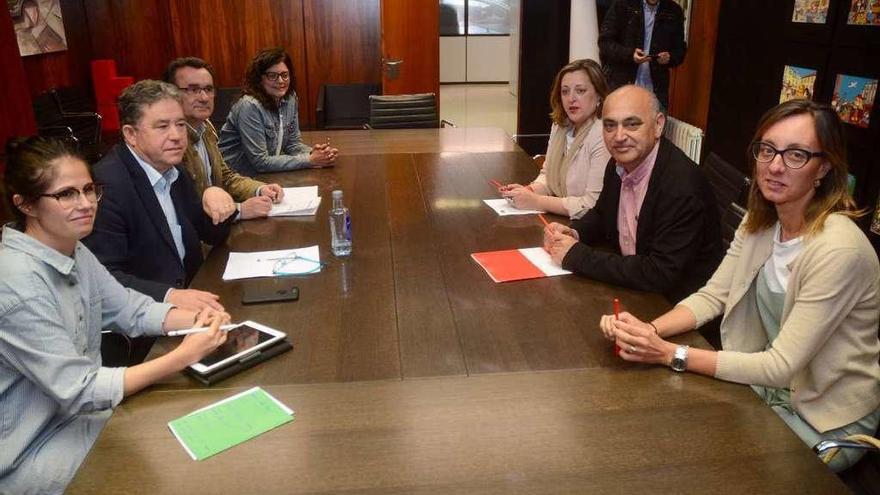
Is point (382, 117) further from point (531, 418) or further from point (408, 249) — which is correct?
point (531, 418)

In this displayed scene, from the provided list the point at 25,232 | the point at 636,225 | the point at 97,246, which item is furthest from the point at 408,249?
the point at 25,232

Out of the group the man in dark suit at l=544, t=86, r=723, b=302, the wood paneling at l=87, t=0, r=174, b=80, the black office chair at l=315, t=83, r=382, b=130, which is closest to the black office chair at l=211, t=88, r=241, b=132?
the black office chair at l=315, t=83, r=382, b=130

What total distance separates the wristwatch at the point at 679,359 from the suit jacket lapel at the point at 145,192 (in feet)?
5.28

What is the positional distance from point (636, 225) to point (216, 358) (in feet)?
4.56

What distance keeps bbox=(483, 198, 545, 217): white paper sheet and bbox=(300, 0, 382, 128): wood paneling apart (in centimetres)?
418

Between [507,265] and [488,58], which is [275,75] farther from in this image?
[488,58]

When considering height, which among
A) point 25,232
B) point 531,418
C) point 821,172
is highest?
point 821,172

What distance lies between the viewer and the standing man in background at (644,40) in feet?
15.5

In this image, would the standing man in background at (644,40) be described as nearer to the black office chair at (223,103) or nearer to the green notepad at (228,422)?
the black office chair at (223,103)

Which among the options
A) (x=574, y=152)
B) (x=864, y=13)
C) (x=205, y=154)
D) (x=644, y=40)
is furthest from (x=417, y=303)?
(x=644, y=40)

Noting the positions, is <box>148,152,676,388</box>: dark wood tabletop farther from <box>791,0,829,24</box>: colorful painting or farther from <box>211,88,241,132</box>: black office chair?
<box>211,88,241,132</box>: black office chair

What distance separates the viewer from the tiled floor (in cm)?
826

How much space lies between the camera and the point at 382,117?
4949 millimetres

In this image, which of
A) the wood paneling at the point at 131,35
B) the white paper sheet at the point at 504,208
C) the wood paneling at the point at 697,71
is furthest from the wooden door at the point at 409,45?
the white paper sheet at the point at 504,208
